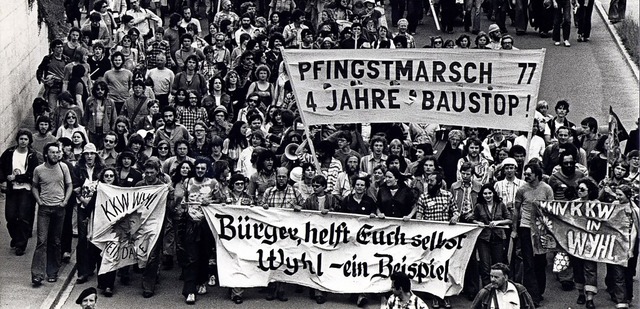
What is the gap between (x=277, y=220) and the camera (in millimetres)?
19047

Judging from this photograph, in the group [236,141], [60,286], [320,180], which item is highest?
[236,141]

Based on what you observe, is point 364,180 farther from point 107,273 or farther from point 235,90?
point 235,90

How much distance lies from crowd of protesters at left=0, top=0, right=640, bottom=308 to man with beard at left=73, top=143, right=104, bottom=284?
2 centimetres

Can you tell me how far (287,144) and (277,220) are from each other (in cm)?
224

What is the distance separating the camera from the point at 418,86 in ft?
65.3

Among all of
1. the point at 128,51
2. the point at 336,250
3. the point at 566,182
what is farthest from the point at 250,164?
the point at 128,51

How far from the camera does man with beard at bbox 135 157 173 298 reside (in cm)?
1927

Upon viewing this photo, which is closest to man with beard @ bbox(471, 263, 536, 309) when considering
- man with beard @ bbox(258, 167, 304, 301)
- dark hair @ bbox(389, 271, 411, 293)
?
dark hair @ bbox(389, 271, 411, 293)

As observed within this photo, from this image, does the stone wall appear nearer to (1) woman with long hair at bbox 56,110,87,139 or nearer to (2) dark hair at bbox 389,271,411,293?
(1) woman with long hair at bbox 56,110,87,139

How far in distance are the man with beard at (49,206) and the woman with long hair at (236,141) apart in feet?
8.35

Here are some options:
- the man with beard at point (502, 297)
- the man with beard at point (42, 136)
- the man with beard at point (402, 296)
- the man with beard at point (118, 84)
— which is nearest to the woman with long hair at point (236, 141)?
the man with beard at point (42, 136)

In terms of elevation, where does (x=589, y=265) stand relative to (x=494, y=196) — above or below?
below

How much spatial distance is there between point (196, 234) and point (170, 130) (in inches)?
117

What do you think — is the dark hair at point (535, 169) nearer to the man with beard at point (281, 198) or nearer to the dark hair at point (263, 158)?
the man with beard at point (281, 198)
